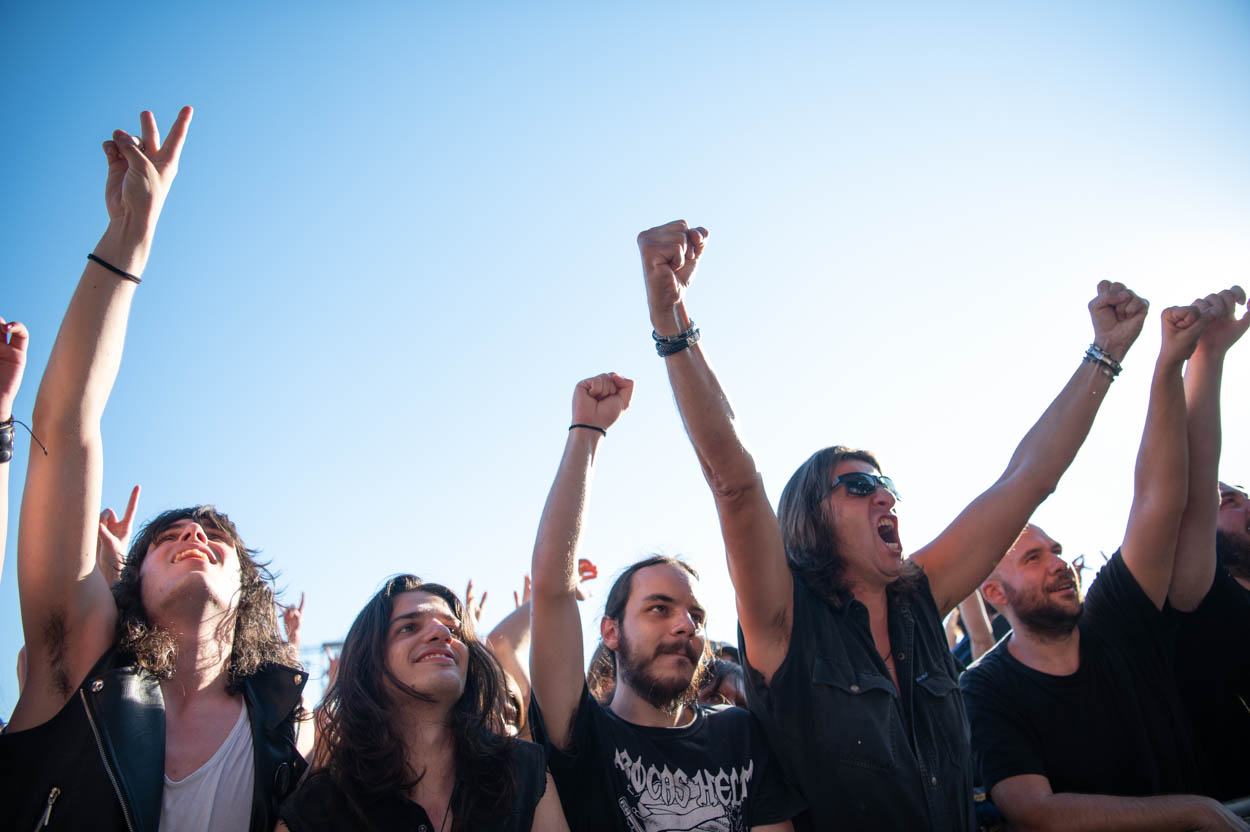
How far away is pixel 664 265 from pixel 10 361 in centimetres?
199

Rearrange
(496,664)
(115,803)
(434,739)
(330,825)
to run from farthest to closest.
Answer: (496,664), (434,739), (330,825), (115,803)

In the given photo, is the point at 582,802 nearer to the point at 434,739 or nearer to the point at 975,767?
the point at 434,739

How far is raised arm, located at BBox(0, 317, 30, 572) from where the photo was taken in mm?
2432

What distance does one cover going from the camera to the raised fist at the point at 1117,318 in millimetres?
3559

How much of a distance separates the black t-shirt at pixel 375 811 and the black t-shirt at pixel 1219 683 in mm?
2971

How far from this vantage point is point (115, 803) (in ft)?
7.59

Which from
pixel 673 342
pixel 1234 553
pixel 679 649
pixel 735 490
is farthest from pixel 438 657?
pixel 1234 553

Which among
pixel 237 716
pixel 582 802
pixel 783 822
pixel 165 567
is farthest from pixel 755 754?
pixel 165 567

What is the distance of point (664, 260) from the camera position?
8.36 feet

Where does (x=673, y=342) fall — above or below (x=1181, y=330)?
below

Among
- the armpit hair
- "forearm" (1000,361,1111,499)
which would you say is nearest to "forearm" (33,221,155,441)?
the armpit hair

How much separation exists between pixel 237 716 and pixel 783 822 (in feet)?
6.19

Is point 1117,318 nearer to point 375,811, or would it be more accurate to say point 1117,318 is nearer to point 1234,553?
point 1234,553

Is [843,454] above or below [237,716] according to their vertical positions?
above
